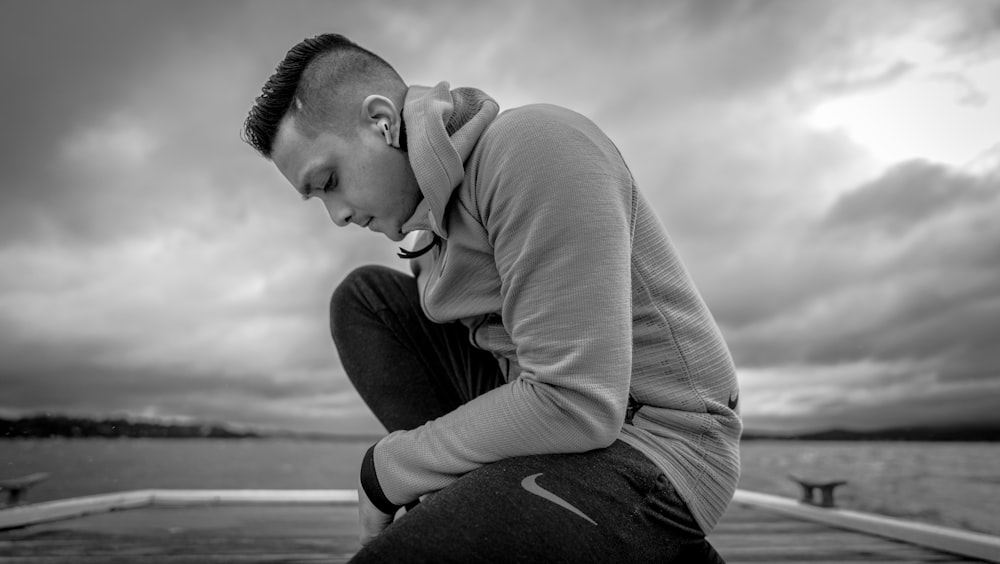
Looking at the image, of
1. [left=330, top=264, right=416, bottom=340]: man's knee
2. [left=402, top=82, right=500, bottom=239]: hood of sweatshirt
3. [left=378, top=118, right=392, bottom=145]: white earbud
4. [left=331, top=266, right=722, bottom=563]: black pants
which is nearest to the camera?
[left=331, top=266, right=722, bottom=563]: black pants

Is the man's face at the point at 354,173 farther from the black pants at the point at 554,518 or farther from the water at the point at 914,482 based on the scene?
the water at the point at 914,482

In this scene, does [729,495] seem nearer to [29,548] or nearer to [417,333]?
[417,333]

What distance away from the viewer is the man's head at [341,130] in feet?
3.98

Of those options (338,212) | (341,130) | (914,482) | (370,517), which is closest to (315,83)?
(341,130)

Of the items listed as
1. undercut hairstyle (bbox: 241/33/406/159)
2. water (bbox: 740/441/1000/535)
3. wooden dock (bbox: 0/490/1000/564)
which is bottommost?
water (bbox: 740/441/1000/535)

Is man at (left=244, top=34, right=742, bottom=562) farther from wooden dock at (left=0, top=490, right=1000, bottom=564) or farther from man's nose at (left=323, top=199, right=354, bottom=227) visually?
wooden dock at (left=0, top=490, right=1000, bottom=564)

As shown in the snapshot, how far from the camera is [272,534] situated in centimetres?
260

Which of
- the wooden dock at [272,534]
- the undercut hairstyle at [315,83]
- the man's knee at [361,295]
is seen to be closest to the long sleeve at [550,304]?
the undercut hairstyle at [315,83]

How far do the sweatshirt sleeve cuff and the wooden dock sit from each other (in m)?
1.17

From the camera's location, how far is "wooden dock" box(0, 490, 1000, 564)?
Result: 2.10 m

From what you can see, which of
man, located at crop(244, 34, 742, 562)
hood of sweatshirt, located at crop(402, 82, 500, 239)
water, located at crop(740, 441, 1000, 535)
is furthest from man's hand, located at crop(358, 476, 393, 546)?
water, located at crop(740, 441, 1000, 535)

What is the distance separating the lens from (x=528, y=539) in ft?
2.80

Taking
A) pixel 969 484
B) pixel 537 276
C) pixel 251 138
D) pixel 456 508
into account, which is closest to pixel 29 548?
pixel 251 138

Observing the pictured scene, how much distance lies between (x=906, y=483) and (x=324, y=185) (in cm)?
8487
